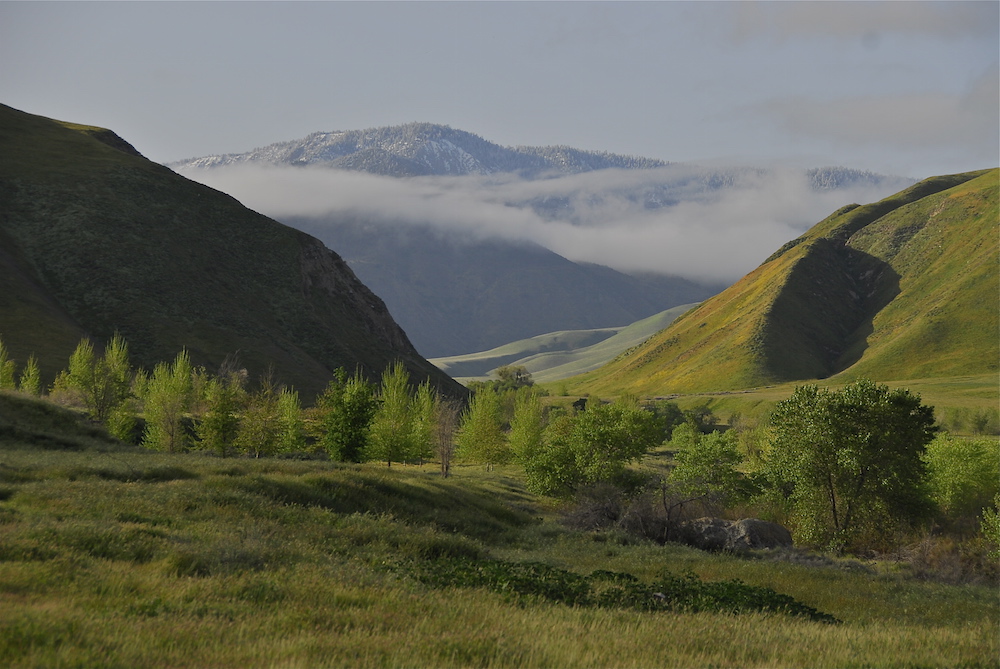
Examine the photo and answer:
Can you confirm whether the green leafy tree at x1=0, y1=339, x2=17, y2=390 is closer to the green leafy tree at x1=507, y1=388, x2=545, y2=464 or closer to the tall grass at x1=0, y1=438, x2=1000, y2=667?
the green leafy tree at x1=507, y1=388, x2=545, y2=464

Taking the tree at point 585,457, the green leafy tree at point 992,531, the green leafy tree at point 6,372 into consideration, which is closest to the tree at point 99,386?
the green leafy tree at point 6,372

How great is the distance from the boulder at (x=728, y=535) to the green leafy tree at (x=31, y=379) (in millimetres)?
71818

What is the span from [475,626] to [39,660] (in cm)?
682

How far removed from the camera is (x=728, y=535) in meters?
44.8

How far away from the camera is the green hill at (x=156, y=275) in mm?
110938

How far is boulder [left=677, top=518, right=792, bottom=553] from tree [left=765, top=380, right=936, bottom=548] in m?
3.86

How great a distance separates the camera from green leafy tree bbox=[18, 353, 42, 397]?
78.2m

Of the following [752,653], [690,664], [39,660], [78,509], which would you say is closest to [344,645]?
[39,660]

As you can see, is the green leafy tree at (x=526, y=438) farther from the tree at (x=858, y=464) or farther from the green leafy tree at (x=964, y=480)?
the green leafy tree at (x=964, y=480)

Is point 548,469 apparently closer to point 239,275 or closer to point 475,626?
point 475,626

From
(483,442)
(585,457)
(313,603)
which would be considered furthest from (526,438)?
(313,603)

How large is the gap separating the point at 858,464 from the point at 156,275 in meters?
119

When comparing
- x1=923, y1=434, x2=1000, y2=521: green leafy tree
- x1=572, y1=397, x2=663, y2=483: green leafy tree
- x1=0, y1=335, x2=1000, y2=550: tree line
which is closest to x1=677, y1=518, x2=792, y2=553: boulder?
x1=0, y1=335, x2=1000, y2=550: tree line

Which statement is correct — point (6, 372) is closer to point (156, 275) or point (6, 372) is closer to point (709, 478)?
point (156, 275)
